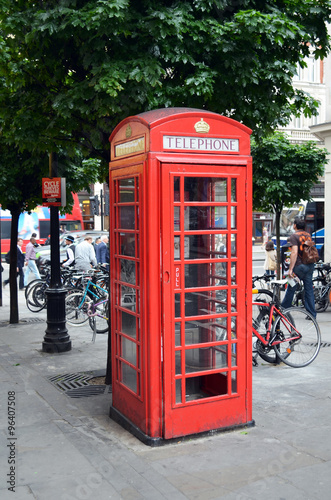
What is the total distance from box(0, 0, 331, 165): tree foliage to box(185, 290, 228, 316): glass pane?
213 centimetres

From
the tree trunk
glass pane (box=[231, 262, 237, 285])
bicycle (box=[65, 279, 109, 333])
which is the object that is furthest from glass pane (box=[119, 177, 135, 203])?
the tree trunk

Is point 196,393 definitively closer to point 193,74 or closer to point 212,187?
point 212,187

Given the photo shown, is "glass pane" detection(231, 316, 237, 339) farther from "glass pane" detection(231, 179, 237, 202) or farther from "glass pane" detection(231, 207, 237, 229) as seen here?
"glass pane" detection(231, 179, 237, 202)

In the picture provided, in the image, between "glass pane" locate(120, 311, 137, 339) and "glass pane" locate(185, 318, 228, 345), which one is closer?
"glass pane" locate(185, 318, 228, 345)

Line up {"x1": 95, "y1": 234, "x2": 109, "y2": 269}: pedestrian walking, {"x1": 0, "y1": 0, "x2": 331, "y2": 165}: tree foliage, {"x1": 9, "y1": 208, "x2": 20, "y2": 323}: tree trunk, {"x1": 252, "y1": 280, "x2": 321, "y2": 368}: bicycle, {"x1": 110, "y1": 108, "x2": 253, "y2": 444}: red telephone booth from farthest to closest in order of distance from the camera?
{"x1": 95, "y1": 234, "x2": 109, "y2": 269}: pedestrian walking < {"x1": 9, "y1": 208, "x2": 20, "y2": 323}: tree trunk < {"x1": 252, "y1": 280, "x2": 321, "y2": 368}: bicycle < {"x1": 0, "y1": 0, "x2": 331, "y2": 165}: tree foliage < {"x1": 110, "y1": 108, "x2": 253, "y2": 444}: red telephone booth

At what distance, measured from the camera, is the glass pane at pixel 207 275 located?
4.84m

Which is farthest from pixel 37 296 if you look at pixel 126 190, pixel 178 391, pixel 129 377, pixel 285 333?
pixel 178 391

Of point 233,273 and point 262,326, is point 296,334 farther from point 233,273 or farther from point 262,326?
point 233,273

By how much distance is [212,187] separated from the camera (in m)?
4.77

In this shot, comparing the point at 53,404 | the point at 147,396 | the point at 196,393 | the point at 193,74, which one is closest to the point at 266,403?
the point at 196,393

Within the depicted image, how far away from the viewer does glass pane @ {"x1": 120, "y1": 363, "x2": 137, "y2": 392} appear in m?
4.97

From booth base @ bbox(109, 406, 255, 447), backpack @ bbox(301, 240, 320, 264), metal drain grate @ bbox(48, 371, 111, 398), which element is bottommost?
metal drain grate @ bbox(48, 371, 111, 398)

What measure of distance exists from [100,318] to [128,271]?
5.26m

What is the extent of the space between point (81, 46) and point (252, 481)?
15.3 feet
